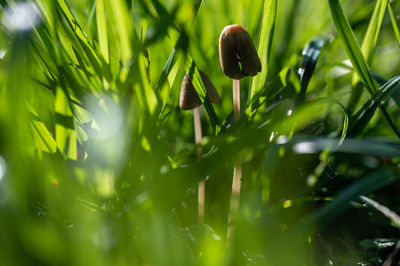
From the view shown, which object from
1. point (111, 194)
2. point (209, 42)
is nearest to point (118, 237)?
point (111, 194)

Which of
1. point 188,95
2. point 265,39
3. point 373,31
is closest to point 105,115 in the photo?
point 188,95

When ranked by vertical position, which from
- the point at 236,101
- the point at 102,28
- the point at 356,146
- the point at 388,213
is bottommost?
the point at 388,213

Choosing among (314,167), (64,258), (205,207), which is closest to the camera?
(64,258)

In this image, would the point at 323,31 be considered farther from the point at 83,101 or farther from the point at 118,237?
the point at 118,237

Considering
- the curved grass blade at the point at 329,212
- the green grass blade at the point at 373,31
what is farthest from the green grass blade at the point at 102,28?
the green grass blade at the point at 373,31

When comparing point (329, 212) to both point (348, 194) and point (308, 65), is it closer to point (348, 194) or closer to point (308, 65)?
point (348, 194)

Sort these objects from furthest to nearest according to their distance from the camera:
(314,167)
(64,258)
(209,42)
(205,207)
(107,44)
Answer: (209,42), (314,167), (205,207), (107,44), (64,258)

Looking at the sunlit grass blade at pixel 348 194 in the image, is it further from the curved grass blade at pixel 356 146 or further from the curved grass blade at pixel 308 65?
the curved grass blade at pixel 308 65
